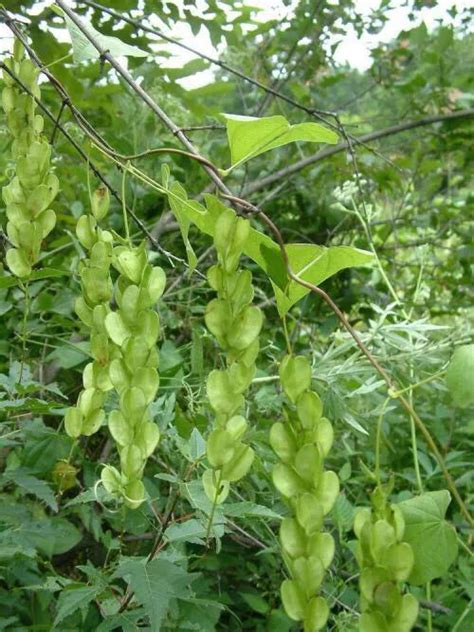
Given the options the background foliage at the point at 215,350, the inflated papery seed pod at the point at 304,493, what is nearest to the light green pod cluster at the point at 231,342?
the inflated papery seed pod at the point at 304,493

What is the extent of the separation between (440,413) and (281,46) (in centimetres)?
95

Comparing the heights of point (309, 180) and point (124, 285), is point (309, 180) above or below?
below

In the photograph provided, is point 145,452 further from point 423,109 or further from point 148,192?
point 423,109

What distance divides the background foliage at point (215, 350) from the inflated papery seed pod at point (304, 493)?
13cm

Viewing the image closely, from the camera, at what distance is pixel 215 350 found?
131 centimetres

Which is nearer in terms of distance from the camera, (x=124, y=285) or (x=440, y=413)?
(x=124, y=285)

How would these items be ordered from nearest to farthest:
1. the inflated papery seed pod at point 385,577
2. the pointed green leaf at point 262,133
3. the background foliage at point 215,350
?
the inflated papery seed pod at point 385,577 → the pointed green leaf at point 262,133 → the background foliage at point 215,350

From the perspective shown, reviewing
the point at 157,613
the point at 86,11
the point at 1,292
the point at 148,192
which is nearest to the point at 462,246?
the point at 148,192

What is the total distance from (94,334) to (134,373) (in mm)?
81

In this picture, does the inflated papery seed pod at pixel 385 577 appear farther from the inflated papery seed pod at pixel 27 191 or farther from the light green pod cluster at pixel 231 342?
the inflated papery seed pod at pixel 27 191

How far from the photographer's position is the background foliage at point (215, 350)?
0.80 metres

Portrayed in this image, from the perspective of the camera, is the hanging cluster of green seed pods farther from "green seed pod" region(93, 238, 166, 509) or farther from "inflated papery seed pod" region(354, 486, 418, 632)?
"inflated papery seed pod" region(354, 486, 418, 632)

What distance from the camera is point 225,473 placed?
450 mm

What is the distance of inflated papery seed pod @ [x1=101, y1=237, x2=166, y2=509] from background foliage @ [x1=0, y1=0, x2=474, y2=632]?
99 mm
